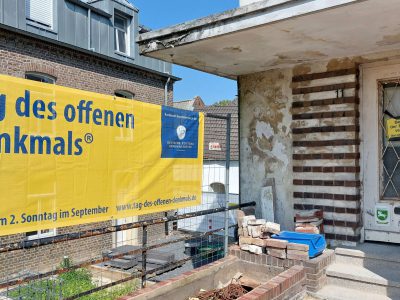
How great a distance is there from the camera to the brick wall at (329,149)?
18.0ft

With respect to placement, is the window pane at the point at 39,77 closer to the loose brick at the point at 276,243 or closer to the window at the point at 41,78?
the window at the point at 41,78

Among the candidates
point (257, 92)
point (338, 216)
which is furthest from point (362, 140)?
point (257, 92)

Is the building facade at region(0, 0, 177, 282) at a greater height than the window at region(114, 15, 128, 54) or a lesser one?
lesser

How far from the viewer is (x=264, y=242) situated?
17.3ft

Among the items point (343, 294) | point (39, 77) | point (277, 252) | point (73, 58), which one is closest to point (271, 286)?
point (277, 252)

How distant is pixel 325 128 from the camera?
5.73 metres

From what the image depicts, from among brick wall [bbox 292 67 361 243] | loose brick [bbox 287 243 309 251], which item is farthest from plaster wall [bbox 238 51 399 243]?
loose brick [bbox 287 243 309 251]

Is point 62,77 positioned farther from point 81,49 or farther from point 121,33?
point 121,33

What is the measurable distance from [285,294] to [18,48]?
10912 mm

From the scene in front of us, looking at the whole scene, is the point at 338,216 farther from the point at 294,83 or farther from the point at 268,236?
the point at 294,83

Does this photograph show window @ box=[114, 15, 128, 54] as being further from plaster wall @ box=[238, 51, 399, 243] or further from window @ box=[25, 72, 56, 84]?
plaster wall @ box=[238, 51, 399, 243]

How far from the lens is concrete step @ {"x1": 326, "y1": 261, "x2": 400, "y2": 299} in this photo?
4.46 meters

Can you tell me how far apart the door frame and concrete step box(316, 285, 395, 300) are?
1.06 m

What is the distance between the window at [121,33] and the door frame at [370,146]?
1227cm
